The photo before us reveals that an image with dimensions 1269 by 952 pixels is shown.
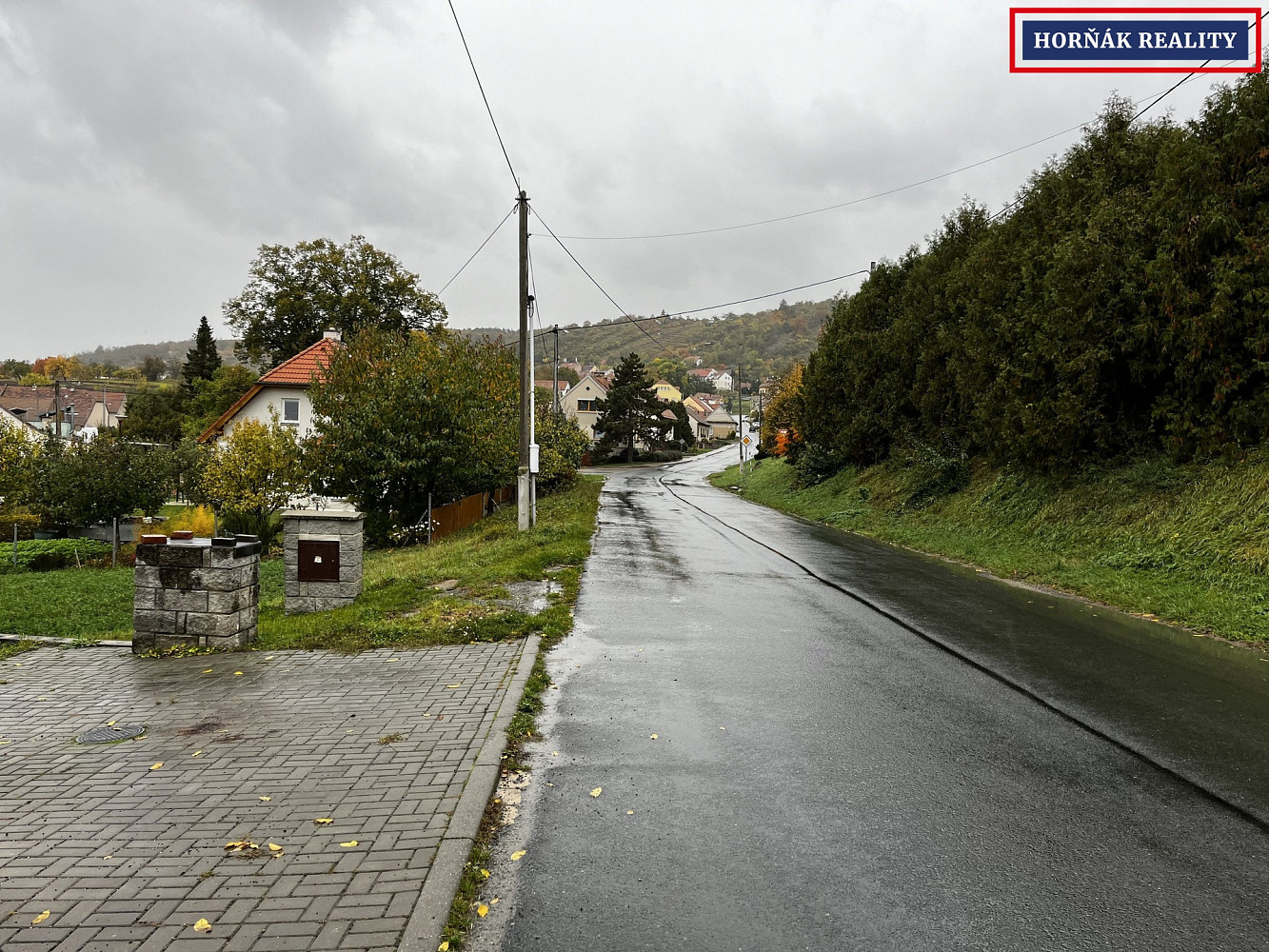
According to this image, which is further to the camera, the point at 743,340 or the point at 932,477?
the point at 743,340

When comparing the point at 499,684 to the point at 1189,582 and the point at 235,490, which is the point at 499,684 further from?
the point at 235,490

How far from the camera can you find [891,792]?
178 inches

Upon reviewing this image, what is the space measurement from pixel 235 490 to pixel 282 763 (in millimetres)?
24494

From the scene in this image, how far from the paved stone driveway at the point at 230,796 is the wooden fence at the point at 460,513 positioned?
583 inches

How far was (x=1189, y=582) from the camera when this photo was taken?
11.0 metres

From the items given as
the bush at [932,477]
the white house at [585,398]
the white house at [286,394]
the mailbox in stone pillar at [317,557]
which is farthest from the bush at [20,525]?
the white house at [585,398]

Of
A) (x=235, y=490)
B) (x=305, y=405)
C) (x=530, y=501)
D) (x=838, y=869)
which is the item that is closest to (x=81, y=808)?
(x=838, y=869)

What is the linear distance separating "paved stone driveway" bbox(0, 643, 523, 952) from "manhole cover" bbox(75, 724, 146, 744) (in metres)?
0.08

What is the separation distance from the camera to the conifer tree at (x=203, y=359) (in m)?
79.0

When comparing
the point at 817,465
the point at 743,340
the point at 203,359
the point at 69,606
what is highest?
the point at 743,340

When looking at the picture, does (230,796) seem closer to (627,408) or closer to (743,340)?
(627,408)

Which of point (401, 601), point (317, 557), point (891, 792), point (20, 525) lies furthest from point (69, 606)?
point (20, 525)

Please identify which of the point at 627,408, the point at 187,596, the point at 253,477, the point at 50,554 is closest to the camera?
the point at 187,596

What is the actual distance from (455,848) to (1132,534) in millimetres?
13071
